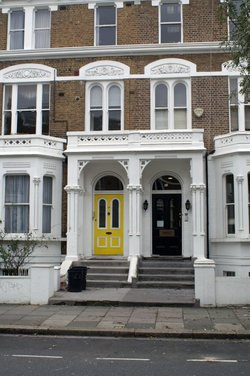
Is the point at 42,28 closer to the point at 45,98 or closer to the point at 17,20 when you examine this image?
the point at 17,20

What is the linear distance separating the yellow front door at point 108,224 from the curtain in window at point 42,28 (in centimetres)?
676

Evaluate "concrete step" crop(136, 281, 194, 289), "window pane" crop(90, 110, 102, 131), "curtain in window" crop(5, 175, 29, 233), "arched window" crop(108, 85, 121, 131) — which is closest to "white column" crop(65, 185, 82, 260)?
"curtain in window" crop(5, 175, 29, 233)

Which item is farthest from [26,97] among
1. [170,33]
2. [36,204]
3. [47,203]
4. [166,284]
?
[166,284]

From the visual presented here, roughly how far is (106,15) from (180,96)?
15.1 feet

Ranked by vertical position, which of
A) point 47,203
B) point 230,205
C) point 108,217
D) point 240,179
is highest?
point 240,179

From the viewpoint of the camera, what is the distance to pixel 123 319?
11.1m

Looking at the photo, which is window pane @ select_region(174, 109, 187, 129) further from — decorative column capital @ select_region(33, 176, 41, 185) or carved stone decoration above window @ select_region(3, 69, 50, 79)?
decorative column capital @ select_region(33, 176, 41, 185)

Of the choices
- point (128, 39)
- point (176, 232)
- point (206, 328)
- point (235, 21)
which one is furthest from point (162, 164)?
point (206, 328)

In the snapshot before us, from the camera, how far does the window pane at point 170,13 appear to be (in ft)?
63.2

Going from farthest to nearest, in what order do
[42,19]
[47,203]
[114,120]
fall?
[42,19] → [114,120] → [47,203]

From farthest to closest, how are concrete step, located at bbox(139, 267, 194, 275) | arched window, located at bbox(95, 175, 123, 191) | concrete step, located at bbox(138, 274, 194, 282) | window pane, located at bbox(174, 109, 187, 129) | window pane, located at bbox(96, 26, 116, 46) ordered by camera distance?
window pane, located at bbox(96, 26, 116, 46)
window pane, located at bbox(174, 109, 187, 129)
arched window, located at bbox(95, 175, 123, 191)
concrete step, located at bbox(139, 267, 194, 275)
concrete step, located at bbox(138, 274, 194, 282)

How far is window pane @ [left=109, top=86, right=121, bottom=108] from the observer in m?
19.1

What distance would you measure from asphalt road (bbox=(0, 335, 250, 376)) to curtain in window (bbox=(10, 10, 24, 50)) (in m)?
13.6

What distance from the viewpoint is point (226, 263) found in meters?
16.8
